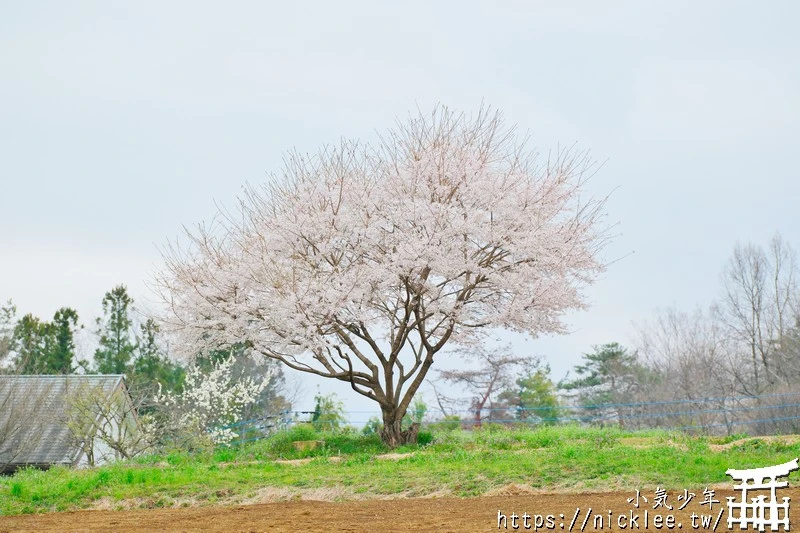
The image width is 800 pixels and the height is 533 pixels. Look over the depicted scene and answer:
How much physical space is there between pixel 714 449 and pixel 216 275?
10053mm

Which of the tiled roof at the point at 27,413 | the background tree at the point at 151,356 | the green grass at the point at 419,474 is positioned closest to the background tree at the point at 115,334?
the background tree at the point at 151,356

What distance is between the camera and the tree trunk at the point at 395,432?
1650 centimetres

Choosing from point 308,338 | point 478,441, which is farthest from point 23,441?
point 478,441

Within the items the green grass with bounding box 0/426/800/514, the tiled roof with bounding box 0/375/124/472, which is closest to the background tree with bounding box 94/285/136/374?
the tiled roof with bounding box 0/375/124/472

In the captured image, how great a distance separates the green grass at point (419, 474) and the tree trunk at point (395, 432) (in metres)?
1.85

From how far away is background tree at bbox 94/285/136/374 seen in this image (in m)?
35.1

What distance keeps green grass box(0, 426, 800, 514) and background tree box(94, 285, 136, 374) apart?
2156 centimetres

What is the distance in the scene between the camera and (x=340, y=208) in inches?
655

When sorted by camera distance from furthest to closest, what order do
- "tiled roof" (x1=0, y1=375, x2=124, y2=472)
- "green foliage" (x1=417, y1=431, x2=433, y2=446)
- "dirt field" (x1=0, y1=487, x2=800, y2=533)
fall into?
"tiled roof" (x1=0, y1=375, x2=124, y2=472)
"green foliage" (x1=417, y1=431, x2=433, y2=446)
"dirt field" (x1=0, y1=487, x2=800, y2=533)

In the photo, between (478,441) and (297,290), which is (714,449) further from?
(297,290)

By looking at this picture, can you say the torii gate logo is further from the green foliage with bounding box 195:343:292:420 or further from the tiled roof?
the green foliage with bounding box 195:343:292:420

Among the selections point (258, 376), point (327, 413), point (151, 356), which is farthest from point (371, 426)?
point (151, 356)

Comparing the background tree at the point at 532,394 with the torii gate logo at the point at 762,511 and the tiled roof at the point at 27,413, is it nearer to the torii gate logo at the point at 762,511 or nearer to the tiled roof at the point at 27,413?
the tiled roof at the point at 27,413

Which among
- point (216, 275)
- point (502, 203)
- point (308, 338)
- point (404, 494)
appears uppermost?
point (502, 203)
